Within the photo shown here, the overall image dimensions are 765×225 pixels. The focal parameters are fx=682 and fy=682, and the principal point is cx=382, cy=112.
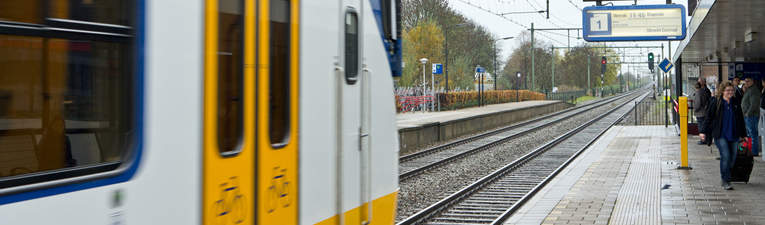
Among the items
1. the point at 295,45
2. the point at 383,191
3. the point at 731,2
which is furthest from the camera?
the point at 731,2

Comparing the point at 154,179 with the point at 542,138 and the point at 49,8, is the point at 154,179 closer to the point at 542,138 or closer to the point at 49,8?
the point at 49,8

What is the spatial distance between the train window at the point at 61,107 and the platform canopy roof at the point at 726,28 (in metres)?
7.96

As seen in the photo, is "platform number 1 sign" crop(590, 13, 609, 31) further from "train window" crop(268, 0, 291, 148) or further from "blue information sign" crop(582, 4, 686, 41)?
"train window" crop(268, 0, 291, 148)

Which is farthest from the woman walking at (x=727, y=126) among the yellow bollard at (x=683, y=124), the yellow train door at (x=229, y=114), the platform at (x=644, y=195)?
the yellow train door at (x=229, y=114)

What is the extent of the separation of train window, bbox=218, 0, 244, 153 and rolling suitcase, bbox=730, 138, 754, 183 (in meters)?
8.99

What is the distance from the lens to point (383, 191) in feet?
15.6

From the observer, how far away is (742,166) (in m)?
9.95

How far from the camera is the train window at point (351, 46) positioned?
13.6ft

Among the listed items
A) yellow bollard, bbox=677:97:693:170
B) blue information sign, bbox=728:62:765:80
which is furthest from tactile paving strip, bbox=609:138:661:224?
blue information sign, bbox=728:62:765:80

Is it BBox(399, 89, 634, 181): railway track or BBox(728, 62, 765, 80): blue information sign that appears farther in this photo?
BBox(728, 62, 765, 80): blue information sign

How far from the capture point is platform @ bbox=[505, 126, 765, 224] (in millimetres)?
7555

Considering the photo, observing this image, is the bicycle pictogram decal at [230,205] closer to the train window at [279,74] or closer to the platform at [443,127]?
the train window at [279,74]

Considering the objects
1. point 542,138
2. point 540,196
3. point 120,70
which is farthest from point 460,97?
point 120,70

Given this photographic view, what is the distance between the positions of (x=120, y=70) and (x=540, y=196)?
307 inches
